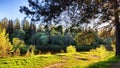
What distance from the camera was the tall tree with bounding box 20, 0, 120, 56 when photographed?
34.1 m

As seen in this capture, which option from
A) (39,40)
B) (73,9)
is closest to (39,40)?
(39,40)

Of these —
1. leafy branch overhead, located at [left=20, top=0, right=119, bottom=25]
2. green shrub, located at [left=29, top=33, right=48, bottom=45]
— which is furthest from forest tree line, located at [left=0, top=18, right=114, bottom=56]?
leafy branch overhead, located at [left=20, top=0, right=119, bottom=25]

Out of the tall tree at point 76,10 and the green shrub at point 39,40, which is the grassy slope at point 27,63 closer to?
the tall tree at point 76,10

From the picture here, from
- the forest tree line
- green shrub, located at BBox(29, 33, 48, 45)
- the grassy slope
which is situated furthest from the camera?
green shrub, located at BBox(29, 33, 48, 45)

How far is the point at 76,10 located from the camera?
35.0 meters

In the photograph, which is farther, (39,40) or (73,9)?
(39,40)

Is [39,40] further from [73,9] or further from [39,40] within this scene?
[73,9]

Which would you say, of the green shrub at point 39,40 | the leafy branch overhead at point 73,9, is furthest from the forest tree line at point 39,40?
the leafy branch overhead at point 73,9

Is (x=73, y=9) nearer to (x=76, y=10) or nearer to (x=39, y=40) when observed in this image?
(x=76, y=10)

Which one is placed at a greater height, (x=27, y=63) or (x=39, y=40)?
(x=27, y=63)

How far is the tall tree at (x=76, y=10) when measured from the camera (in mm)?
34062

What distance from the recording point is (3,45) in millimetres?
56094

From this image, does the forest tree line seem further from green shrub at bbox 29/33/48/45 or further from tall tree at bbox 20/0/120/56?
tall tree at bbox 20/0/120/56

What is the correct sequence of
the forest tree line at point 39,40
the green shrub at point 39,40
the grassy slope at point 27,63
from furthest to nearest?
the green shrub at point 39,40
the forest tree line at point 39,40
the grassy slope at point 27,63
